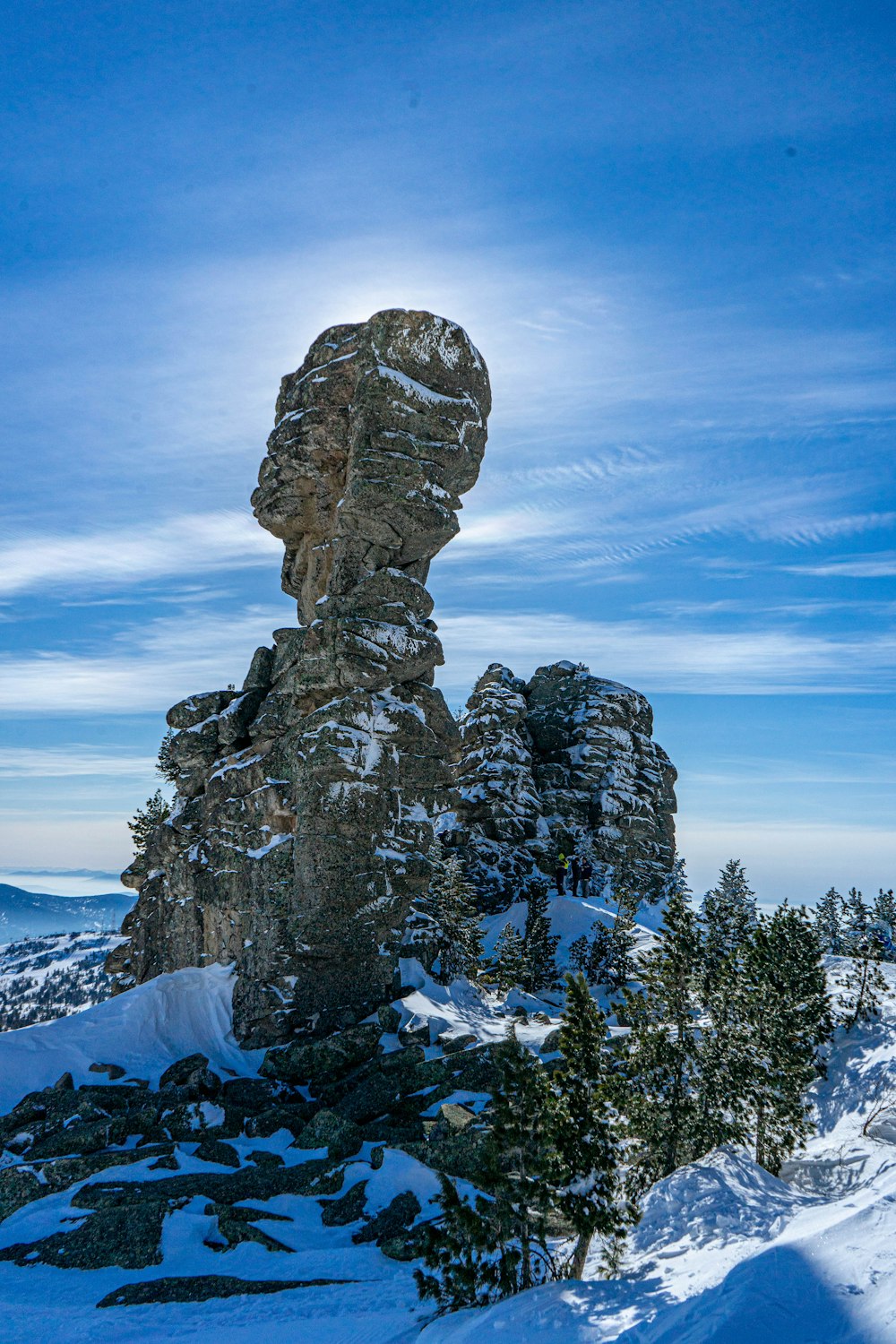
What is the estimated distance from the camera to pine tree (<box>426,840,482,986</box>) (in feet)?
224

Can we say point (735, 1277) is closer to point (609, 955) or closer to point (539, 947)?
point (539, 947)

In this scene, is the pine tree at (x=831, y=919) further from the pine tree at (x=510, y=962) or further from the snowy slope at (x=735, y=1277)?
the snowy slope at (x=735, y=1277)

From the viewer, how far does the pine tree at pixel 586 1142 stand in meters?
23.2

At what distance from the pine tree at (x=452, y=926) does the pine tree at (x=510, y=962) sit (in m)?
2.08

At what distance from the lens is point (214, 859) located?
65.6m

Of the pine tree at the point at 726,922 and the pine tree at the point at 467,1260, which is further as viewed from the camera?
the pine tree at the point at 726,922

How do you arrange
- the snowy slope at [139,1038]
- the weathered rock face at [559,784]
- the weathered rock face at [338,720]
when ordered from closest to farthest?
1. the snowy slope at [139,1038]
2. the weathered rock face at [338,720]
3. the weathered rock face at [559,784]

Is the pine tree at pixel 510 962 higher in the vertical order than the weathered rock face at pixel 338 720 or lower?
lower

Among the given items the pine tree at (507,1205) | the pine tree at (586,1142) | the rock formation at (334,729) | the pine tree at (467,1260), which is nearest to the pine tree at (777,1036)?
the pine tree at (586,1142)

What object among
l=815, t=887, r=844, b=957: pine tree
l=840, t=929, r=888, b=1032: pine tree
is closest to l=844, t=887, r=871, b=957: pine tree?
l=815, t=887, r=844, b=957: pine tree

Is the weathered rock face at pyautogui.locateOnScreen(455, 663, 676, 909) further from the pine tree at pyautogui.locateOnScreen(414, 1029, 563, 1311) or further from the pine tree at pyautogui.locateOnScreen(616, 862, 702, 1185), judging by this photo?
the pine tree at pyautogui.locateOnScreen(414, 1029, 563, 1311)

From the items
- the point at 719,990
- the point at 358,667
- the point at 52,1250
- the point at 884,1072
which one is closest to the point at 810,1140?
the point at 884,1072

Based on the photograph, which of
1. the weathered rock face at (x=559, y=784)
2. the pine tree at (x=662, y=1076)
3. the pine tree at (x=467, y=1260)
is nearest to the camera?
the pine tree at (x=467, y=1260)

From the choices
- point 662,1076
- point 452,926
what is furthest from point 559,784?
point 662,1076
